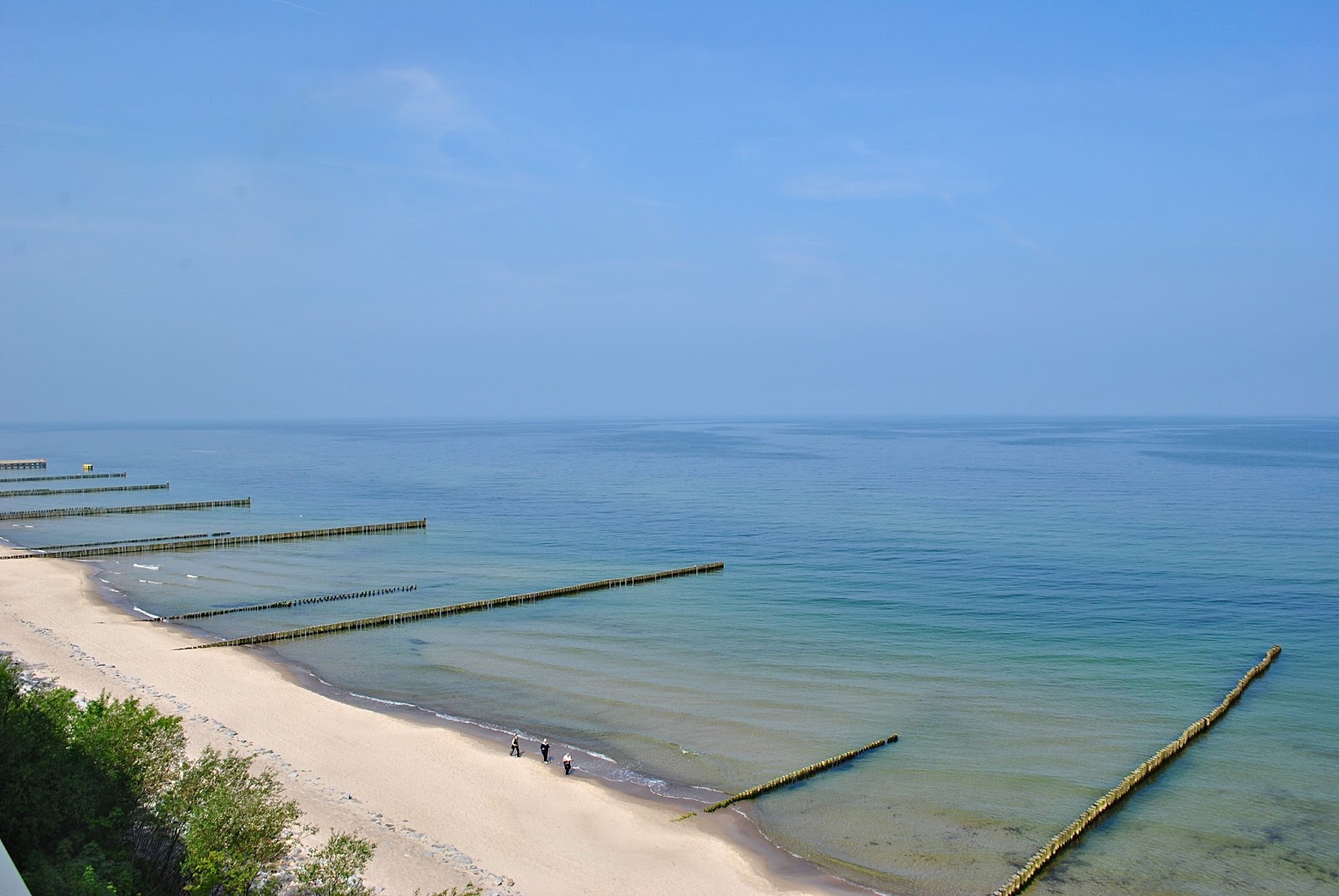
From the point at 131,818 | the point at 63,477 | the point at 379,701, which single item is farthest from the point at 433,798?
the point at 63,477

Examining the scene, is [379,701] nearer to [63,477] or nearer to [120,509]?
[120,509]

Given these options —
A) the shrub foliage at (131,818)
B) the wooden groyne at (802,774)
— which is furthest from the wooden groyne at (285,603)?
the wooden groyne at (802,774)

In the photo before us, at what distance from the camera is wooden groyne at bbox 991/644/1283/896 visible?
26.7 meters

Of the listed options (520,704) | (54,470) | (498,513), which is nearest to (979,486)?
(498,513)

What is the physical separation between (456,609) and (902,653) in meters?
27.9

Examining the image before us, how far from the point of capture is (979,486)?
5157 inches

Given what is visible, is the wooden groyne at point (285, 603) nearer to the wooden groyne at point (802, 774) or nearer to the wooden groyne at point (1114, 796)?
the wooden groyne at point (802, 774)

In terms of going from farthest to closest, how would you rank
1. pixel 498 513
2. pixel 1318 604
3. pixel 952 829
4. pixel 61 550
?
pixel 498 513 → pixel 61 550 → pixel 1318 604 → pixel 952 829

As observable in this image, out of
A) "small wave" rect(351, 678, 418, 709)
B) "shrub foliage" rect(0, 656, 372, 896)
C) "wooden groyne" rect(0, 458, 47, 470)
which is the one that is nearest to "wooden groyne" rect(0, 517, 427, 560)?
"small wave" rect(351, 678, 418, 709)

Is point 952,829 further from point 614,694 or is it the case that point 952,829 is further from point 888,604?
point 888,604

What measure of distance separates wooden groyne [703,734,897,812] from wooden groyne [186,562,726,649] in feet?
102

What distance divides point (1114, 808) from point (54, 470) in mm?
188675

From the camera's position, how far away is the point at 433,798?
103ft

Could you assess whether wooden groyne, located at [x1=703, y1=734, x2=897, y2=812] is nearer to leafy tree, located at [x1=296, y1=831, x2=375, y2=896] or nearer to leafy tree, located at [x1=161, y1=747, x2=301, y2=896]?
leafy tree, located at [x1=296, y1=831, x2=375, y2=896]
